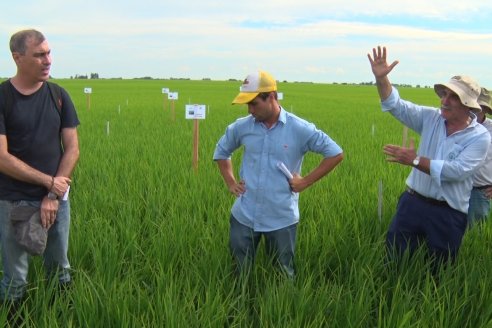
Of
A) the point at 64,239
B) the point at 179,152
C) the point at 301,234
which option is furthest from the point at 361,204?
the point at 179,152

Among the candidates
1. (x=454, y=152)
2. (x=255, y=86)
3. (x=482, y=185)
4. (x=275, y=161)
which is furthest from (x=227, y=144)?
(x=482, y=185)

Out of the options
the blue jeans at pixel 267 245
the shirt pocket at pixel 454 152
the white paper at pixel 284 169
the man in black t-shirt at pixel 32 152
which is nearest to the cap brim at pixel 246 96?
the white paper at pixel 284 169

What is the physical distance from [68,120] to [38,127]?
0.58ft

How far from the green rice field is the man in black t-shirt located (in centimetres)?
24

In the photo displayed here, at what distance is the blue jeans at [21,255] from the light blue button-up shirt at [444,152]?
1.94 m

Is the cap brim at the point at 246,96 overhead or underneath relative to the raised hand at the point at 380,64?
underneath

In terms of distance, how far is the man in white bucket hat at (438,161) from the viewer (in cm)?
252

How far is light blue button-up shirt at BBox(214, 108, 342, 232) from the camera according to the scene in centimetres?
253

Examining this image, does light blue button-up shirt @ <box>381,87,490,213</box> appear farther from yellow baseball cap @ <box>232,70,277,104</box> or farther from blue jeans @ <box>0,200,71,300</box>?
blue jeans @ <box>0,200,71,300</box>

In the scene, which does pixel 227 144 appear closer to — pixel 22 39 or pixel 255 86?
pixel 255 86

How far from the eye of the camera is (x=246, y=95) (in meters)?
2.38

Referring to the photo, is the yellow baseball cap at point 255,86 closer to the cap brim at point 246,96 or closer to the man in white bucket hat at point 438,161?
the cap brim at point 246,96

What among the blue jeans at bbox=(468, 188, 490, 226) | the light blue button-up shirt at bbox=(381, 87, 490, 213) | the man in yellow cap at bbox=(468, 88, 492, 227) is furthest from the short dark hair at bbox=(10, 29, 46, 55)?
the blue jeans at bbox=(468, 188, 490, 226)

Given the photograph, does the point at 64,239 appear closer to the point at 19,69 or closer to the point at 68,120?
the point at 68,120
